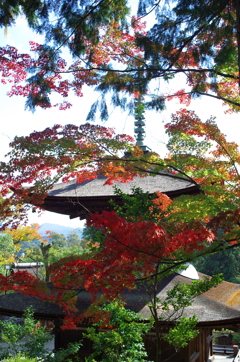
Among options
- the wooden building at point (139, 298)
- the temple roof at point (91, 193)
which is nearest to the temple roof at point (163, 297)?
the wooden building at point (139, 298)

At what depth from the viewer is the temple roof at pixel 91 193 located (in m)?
7.89

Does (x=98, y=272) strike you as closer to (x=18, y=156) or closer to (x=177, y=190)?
(x=18, y=156)

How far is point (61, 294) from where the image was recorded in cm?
569

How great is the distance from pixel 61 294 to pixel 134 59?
12.8 ft

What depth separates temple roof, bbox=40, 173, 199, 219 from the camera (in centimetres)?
789

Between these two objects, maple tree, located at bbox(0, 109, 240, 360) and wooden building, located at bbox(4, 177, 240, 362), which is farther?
wooden building, located at bbox(4, 177, 240, 362)

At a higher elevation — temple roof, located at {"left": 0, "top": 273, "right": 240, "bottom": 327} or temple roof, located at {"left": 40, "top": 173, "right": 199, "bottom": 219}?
temple roof, located at {"left": 40, "top": 173, "right": 199, "bottom": 219}

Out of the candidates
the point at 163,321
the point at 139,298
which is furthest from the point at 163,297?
the point at 163,321

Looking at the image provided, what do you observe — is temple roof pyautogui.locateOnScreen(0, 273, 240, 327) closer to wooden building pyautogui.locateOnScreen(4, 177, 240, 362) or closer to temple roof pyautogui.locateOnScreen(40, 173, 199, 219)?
wooden building pyautogui.locateOnScreen(4, 177, 240, 362)

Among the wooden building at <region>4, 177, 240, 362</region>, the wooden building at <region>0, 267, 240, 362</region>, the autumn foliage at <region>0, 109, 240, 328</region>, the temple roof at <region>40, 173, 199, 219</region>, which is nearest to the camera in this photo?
the autumn foliage at <region>0, 109, 240, 328</region>

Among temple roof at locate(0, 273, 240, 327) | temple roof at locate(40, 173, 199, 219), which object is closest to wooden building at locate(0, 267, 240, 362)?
temple roof at locate(0, 273, 240, 327)

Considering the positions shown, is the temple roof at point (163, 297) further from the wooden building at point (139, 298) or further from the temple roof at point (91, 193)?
the temple roof at point (91, 193)

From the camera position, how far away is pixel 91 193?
26.9 ft

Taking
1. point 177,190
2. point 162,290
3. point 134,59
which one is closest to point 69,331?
point 162,290
